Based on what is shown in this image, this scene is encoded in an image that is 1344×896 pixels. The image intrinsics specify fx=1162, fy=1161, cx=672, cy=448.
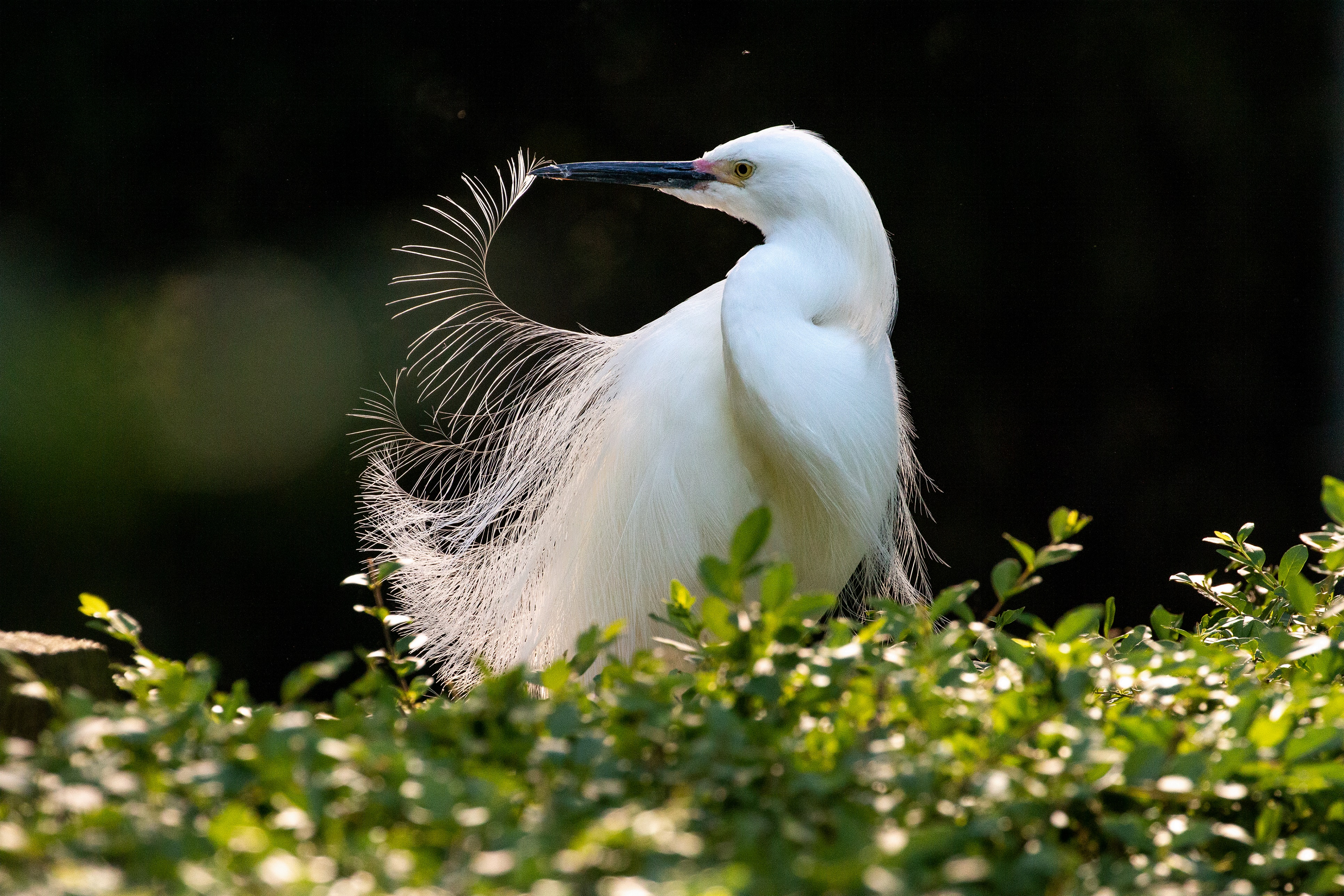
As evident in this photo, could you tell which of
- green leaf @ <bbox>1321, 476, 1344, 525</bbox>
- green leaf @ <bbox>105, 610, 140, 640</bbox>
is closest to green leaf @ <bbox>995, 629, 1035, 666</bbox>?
green leaf @ <bbox>1321, 476, 1344, 525</bbox>

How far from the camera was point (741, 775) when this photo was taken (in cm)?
66

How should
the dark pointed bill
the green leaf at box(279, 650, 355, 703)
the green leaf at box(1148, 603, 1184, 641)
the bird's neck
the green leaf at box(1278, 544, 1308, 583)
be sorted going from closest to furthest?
the green leaf at box(279, 650, 355, 703), the green leaf at box(1278, 544, 1308, 583), the green leaf at box(1148, 603, 1184, 641), the bird's neck, the dark pointed bill

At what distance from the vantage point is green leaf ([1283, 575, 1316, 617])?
90 cm

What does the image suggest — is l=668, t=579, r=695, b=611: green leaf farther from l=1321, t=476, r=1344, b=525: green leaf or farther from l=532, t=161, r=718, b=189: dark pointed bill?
l=532, t=161, r=718, b=189: dark pointed bill

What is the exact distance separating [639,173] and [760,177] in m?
0.19

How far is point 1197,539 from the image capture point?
9.49ft

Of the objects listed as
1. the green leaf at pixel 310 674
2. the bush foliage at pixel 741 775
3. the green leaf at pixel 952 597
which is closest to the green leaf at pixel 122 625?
the bush foliage at pixel 741 775

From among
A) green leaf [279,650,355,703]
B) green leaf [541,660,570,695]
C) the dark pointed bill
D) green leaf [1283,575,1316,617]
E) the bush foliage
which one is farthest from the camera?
the dark pointed bill

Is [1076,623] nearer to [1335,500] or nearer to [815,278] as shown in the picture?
[1335,500]

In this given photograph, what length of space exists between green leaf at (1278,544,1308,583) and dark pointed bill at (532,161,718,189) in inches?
35.9

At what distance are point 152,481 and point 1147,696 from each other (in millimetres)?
2689

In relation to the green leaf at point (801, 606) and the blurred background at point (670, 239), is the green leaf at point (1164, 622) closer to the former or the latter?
the green leaf at point (801, 606)

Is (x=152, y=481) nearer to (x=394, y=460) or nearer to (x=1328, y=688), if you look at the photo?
(x=394, y=460)

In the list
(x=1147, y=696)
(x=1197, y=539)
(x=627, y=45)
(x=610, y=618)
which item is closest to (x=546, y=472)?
(x=610, y=618)
